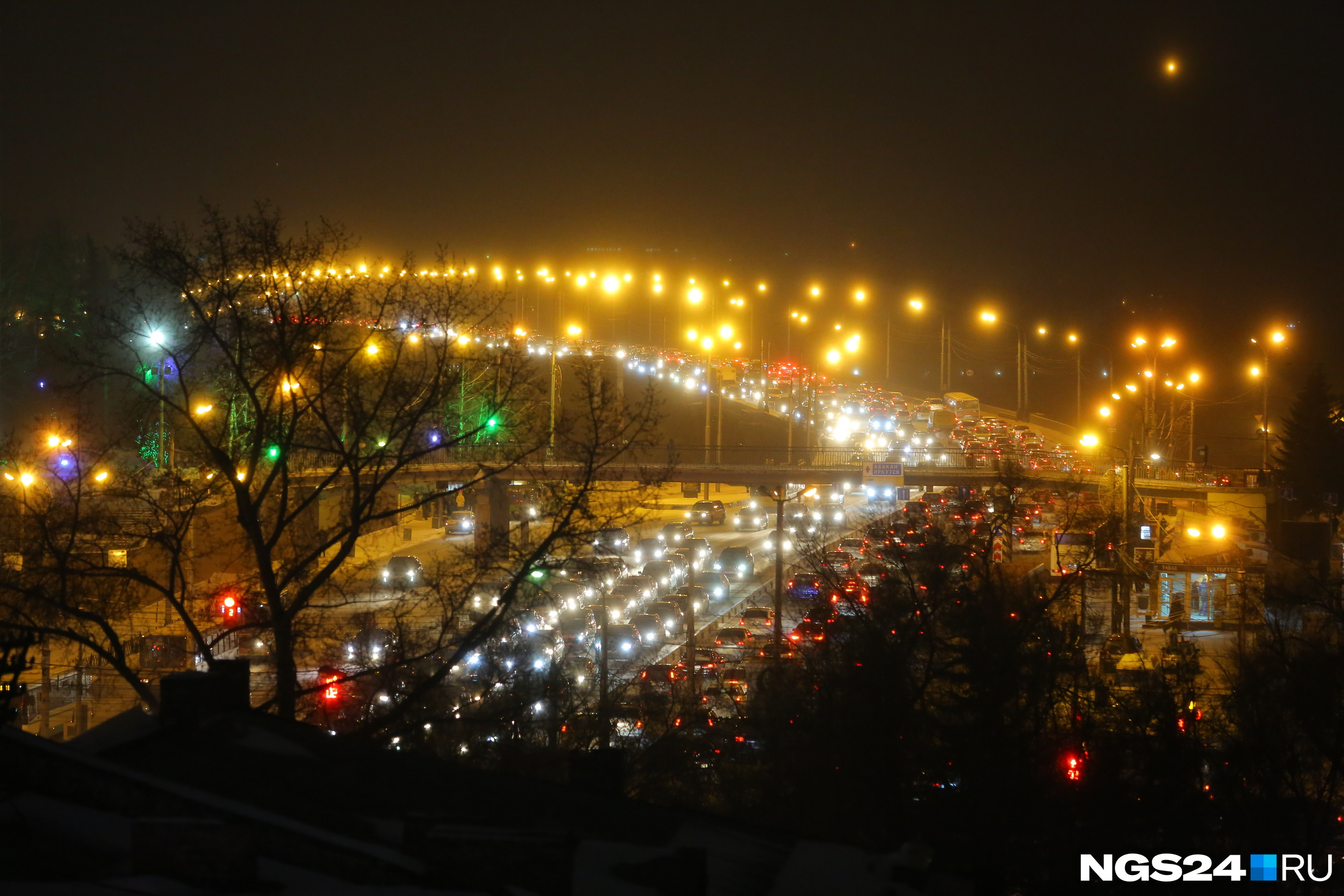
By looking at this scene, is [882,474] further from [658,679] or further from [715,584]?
[658,679]

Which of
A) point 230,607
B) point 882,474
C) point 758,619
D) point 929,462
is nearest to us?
point 230,607

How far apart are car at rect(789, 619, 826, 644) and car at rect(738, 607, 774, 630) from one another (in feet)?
18.7

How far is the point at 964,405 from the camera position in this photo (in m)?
57.2

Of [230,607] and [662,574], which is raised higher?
[230,607]

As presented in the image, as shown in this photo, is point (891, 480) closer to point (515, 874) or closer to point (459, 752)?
point (459, 752)

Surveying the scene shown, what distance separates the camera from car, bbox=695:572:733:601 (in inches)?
1078

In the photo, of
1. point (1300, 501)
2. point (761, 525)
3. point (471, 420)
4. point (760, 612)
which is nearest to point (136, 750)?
point (471, 420)

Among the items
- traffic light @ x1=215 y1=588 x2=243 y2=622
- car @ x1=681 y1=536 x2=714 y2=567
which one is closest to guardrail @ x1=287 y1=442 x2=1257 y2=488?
car @ x1=681 y1=536 x2=714 y2=567

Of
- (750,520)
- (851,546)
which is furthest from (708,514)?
(851,546)

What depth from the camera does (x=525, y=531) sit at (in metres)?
11.6

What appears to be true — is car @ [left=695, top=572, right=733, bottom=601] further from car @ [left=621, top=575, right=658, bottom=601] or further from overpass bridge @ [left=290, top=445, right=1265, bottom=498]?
overpass bridge @ [left=290, top=445, right=1265, bottom=498]

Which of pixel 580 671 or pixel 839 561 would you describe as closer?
pixel 580 671

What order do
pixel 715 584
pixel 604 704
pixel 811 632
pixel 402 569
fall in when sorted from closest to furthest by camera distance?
1. pixel 604 704
2. pixel 811 632
3. pixel 402 569
4. pixel 715 584

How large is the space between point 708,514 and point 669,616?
17.0 metres
